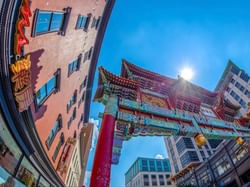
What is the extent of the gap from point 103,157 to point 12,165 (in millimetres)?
4088

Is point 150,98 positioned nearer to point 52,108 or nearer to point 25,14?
point 52,108

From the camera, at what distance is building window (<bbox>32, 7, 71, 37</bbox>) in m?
7.05

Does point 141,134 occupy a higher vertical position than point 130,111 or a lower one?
lower

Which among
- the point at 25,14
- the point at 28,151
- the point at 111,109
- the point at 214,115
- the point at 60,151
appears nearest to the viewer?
the point at 25,14

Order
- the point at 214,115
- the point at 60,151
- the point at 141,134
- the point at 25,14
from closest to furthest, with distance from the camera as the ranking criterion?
the point at 25,14
the point at 141,134
the point at 214,115
the point at 60,151

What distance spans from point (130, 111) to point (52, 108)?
18.8ft

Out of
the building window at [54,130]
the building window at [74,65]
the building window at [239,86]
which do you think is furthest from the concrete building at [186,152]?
the building window at [74,65]

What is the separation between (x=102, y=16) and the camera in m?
15.5

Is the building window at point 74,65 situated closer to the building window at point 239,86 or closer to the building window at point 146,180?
the building window at point 239,86

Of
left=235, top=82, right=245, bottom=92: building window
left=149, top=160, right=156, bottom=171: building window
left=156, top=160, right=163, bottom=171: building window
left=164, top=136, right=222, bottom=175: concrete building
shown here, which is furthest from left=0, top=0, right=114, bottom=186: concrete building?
left=156, top=160, right=163, bottom=171: building window

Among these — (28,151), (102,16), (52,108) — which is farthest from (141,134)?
(102,16)

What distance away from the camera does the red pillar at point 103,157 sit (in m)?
4.27

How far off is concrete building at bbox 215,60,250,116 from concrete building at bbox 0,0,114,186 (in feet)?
123

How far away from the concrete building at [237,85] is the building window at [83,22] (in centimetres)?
3652
